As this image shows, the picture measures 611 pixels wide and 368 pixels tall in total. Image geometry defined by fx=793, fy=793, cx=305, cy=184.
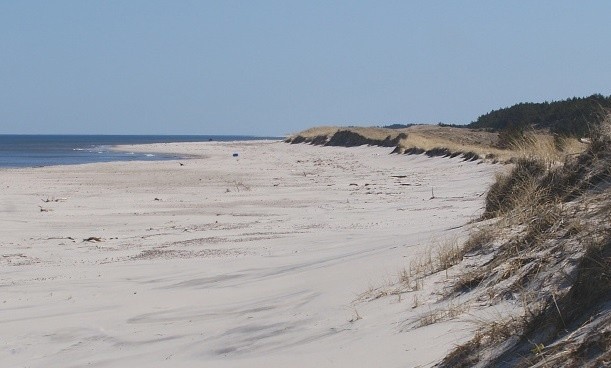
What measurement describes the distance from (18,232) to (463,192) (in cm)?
759

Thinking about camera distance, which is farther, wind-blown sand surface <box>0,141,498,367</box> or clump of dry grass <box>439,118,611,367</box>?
wind-blown sand surface <box>0,141,498,367</box>

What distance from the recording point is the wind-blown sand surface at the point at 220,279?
15.5ft

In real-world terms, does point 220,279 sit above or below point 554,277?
below

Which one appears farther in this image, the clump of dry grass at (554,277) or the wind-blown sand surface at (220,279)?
the wind-blown sand surface at (220,279)

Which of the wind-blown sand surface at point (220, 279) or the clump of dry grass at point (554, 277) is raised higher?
the clump of dry grass at point (554, 277)

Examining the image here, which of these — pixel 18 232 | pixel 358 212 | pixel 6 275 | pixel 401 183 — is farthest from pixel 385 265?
pixel 401 183

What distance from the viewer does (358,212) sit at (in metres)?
12.3

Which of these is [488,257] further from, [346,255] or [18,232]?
[18,232]

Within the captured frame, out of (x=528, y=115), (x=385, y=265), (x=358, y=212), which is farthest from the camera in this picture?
(x=528, y=115)

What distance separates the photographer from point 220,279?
7242 mm

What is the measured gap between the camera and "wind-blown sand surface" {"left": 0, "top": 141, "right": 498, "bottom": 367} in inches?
186

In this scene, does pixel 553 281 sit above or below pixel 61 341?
above

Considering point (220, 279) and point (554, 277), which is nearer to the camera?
point (554, 277)

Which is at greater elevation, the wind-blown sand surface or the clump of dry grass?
the clump of dry grass
